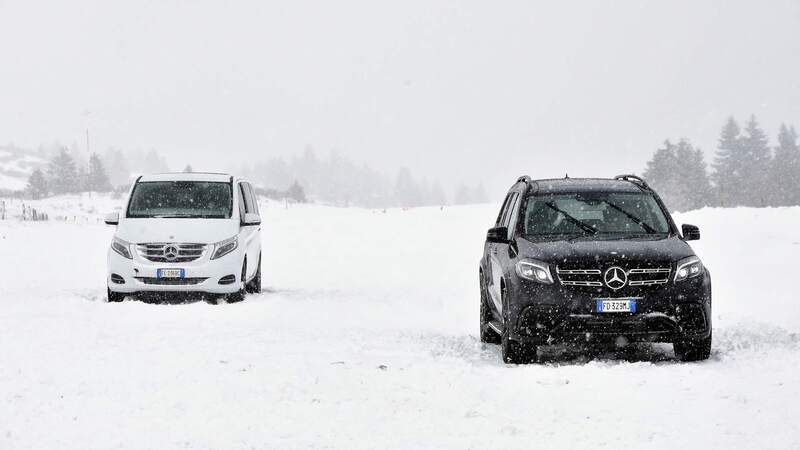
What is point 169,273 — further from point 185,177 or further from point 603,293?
point 603,293

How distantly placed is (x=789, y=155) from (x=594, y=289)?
3491 inches

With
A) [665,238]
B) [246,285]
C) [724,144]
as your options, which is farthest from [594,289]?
[724,144]

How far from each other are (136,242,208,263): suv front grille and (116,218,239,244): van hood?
3.0 inches

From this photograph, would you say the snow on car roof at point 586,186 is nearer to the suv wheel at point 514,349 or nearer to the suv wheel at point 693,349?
the suv wheel at point 514,349

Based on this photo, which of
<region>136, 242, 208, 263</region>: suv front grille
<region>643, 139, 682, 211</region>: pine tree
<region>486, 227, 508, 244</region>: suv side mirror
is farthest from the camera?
<region>643, 139, 682, 211</region>: pine tree

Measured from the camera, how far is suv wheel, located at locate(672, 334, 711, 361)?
8.73m

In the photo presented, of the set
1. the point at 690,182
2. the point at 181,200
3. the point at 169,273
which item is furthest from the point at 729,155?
the point at 169,273

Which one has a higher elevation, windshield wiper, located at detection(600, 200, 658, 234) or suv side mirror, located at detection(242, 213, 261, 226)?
windshield wiper, located at detection(600, 200, 658, 234)

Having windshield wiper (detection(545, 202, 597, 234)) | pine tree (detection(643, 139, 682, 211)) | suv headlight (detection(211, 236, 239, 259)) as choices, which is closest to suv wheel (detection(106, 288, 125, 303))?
suv headlight (detection(211, 236, 239, 259))

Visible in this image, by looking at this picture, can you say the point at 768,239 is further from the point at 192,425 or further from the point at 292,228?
the point at 192,425

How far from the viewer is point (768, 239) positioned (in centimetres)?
2403

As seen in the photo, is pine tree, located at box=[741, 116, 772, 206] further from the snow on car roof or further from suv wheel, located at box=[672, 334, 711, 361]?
suv wheel, located at box=[672, 334, 711, 361]

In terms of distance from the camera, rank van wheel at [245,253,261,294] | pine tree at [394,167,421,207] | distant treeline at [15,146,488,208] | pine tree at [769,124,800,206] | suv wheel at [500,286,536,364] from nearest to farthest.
Answer: suv wheel at [500,286,536,364], van wheel at [245,253,261,294], pine tree at [769,124,800,206], distant treeline at [15,146,488,208], pine tree at [394,167,421,207]

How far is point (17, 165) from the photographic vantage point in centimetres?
16250
